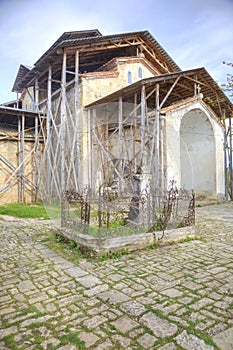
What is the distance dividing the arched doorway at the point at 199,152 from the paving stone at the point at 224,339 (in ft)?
Result: 38.3

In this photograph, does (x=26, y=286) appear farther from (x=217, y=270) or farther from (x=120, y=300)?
(x=217, y=270)

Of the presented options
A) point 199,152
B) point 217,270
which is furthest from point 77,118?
point 217,270

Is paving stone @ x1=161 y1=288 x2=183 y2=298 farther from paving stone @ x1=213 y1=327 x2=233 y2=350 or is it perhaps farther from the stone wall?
the stone wall

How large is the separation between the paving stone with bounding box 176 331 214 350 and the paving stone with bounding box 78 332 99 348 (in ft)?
2.56

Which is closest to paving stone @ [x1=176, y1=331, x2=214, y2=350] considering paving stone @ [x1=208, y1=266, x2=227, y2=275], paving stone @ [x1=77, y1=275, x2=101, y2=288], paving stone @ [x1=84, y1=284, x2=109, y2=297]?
paving stone @ [x1=84, y1=284, x2=109, y2=297]

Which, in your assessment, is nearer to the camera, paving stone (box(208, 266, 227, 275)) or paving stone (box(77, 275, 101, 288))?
paving stone (box(77, 275, 101, 288))

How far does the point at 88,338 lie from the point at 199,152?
13.0 m

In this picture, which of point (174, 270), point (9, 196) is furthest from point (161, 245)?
point (9, 196)

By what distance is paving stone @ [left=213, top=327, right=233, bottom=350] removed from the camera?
2299mm

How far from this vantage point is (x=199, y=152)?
14.2 meters

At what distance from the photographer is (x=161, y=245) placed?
5430 mm

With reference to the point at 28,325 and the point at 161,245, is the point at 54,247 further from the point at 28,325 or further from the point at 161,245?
the point at 28,325

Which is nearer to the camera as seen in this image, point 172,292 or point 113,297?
point 113,297

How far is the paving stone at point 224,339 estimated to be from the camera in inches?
90.5
